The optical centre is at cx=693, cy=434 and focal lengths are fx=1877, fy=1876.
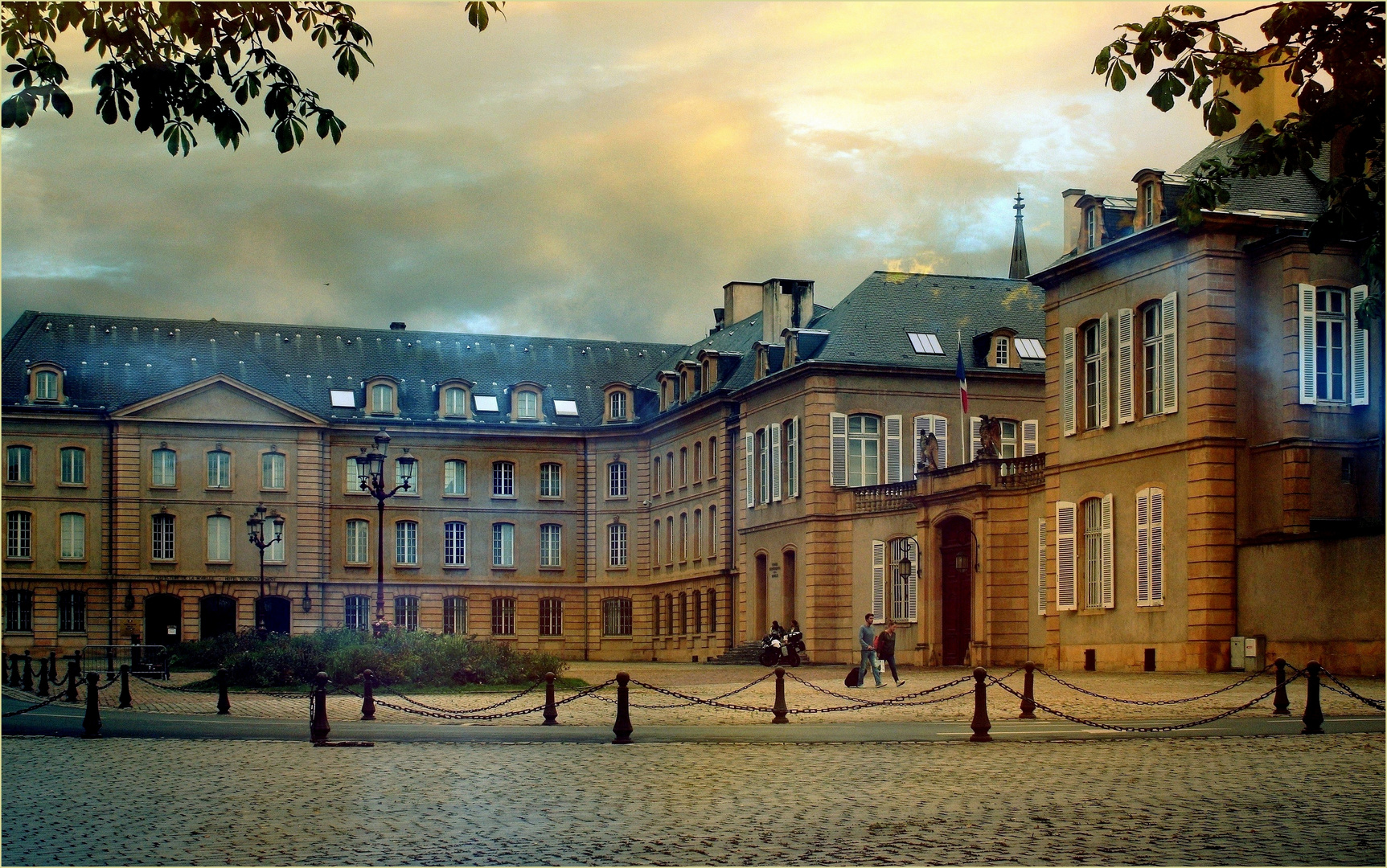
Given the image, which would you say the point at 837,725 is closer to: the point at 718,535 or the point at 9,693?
the point at 9,693

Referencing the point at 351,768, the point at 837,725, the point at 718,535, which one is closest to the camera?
the point at 351,768

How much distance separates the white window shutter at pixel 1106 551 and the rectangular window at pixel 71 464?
46.9 metres

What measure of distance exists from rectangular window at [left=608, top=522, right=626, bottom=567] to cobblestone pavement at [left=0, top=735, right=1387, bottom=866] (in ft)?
187

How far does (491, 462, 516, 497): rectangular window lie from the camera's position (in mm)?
77562

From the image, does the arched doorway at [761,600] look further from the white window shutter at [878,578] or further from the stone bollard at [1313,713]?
the stone bollard at [1313,713]

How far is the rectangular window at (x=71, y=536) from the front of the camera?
72.8 meters

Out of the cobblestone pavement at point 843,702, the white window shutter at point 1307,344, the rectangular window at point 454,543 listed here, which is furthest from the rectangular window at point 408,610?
the white window shutter at point 1307,344

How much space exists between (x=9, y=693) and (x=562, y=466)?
139 ft

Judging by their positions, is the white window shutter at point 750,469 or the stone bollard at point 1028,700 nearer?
the stone bollard at point 1028,700

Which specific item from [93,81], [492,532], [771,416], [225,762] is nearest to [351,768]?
[225,762]

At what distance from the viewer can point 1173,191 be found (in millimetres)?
36344

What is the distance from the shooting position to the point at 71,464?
72.7 metres

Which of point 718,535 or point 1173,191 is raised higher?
point 1173,191

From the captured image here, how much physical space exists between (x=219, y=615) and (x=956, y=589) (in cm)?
3792
